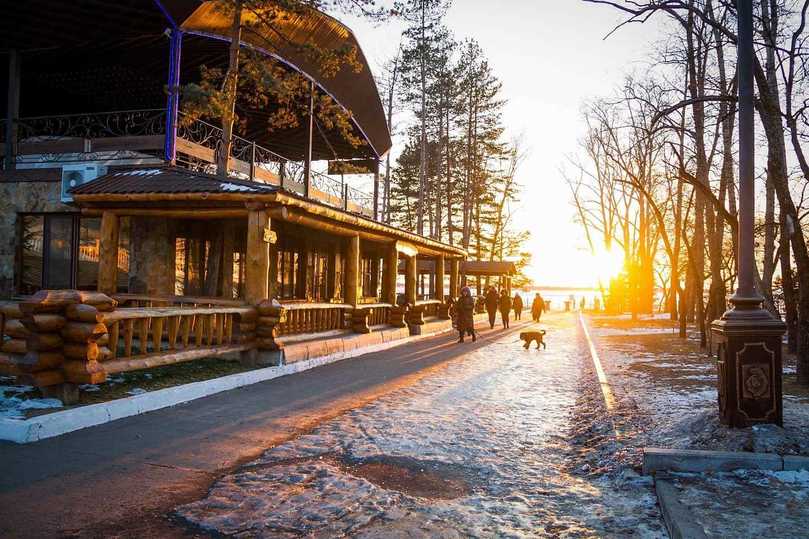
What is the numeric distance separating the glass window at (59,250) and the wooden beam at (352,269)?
6765 mm

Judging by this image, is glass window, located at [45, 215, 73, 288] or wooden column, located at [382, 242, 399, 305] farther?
wooden column, located at [382, 242, 399, 305]

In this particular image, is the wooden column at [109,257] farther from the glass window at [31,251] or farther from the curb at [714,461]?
the curb at [714,461]

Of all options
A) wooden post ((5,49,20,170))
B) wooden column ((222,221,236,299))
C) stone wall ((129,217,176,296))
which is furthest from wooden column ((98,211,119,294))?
wooden post ((5,49,20,170))

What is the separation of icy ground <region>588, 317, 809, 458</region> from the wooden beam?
22.1 feet

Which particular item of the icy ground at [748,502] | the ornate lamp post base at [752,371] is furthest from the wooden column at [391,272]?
the icy ground at [748,502]

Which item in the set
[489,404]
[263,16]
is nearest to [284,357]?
[489,404]

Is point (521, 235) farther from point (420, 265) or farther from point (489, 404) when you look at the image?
point (489, 404)

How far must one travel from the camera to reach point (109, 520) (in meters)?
3.65

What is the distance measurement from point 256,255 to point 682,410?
24.7 feet

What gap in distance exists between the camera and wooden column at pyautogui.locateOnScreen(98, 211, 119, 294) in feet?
37.8

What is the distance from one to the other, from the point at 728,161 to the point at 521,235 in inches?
1435

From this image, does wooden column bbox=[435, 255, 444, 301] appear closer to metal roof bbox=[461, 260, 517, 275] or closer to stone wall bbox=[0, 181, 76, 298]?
metal roof bbox=[461, 260, 517, 275]

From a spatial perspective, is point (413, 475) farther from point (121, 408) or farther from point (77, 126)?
point (77, 126)

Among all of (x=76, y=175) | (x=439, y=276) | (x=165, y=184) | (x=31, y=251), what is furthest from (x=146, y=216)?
(x=439, y=276)
